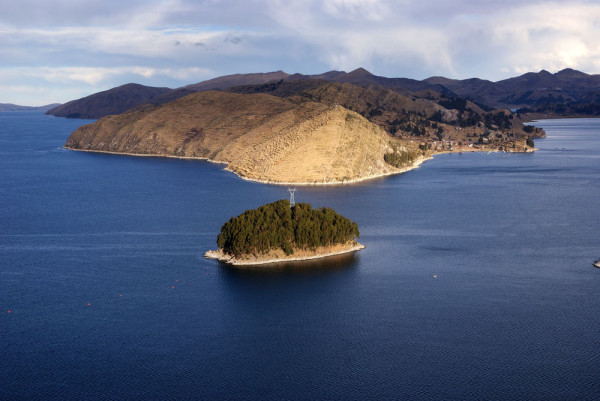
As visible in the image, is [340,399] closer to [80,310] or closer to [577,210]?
[80,310]

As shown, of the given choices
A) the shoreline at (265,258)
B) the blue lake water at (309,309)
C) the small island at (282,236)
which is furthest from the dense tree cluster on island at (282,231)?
the blue lake water at (309,309)

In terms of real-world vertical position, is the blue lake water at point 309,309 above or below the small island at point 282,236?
below

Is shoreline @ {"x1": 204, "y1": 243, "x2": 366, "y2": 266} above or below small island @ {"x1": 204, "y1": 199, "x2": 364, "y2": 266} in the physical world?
below

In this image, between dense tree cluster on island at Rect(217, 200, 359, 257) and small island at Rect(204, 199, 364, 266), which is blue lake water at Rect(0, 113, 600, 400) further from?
dense tree cluster on island at Rect(217, 200, 359, 257)

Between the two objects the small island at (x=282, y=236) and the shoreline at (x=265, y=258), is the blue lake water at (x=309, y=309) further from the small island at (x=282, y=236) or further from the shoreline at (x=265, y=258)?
the small island at (x=282, y=236)

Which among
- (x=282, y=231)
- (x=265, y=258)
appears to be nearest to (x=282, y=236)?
(x=282, y=231)

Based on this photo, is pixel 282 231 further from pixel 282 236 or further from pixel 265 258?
pixel 265 258

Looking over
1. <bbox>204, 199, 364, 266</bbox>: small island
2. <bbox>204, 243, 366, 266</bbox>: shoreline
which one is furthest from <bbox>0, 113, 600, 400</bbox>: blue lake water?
<bbox>204, 199, 364, 266</bbox>: small island
